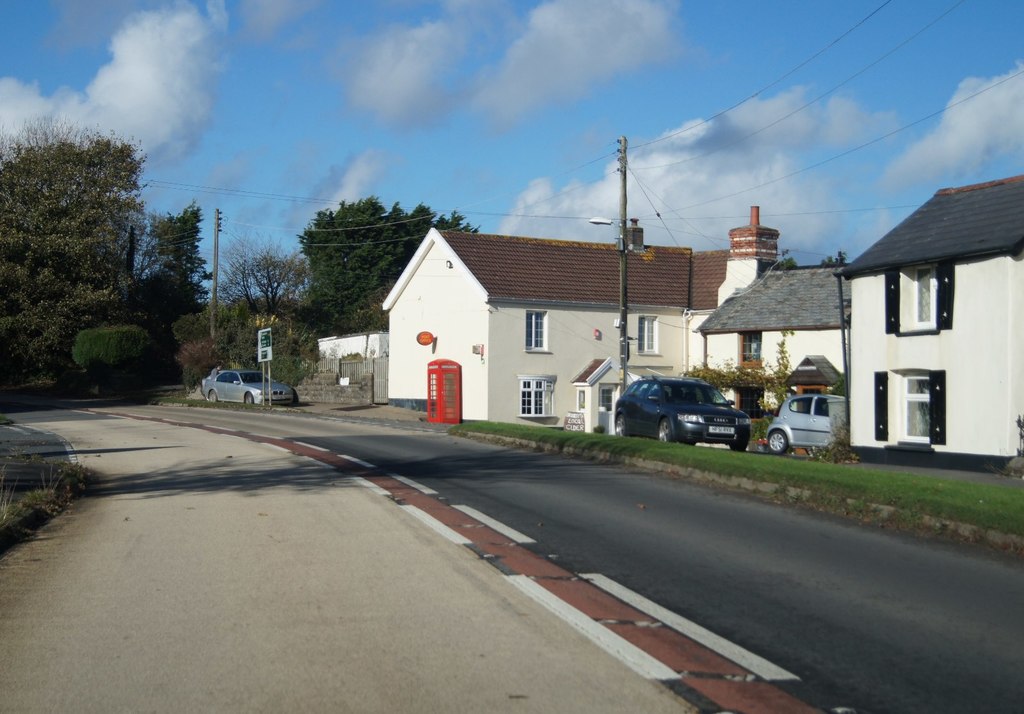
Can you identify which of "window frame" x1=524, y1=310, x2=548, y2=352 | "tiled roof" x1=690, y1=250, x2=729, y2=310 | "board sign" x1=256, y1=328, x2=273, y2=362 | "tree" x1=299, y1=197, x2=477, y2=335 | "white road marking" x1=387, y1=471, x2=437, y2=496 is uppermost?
"tree" x1=299, y1=197, x2=477, y2=335

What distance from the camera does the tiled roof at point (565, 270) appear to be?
4238cm

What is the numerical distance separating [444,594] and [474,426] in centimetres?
1847

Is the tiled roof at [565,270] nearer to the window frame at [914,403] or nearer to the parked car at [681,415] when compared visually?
the parked car at [681,415]

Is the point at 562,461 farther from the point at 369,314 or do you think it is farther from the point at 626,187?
the point at 369,314

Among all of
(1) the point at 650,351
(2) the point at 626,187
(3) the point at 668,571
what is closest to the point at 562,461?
(3) the point at 668,571

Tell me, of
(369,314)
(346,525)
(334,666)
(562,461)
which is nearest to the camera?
(334,666)

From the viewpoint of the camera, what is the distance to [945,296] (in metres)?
22.7

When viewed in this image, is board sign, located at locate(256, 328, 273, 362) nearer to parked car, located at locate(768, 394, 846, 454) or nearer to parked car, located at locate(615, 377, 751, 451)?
parked car, located at locate(615, 377, 751, 451)

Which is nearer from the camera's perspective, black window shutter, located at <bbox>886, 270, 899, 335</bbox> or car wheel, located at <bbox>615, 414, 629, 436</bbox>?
black window shutter, located at <bbox>886, 270, 899, 335</bbox>

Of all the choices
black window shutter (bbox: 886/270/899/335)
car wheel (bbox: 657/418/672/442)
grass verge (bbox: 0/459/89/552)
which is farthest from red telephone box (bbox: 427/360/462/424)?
grass verge (bbox: 0/459/89/552)

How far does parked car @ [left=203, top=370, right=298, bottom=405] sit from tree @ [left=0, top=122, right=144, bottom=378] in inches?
395

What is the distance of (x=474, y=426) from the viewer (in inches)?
1023

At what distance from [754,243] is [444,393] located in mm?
16108

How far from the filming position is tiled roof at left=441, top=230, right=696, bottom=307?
4238 centimetres
